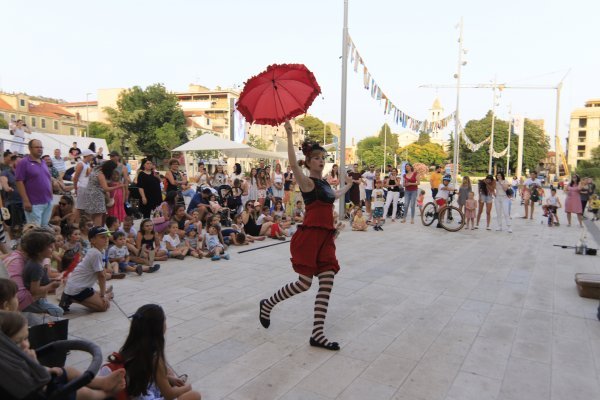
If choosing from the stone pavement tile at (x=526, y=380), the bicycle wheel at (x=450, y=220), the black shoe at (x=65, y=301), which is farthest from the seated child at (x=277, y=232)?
the stone pavement tile at (x=526, y=380)

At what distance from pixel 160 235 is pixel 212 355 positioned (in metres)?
4.89

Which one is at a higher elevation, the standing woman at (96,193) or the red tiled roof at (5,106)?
the red tiled roof at (5,106)

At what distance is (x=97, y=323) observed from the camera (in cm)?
455

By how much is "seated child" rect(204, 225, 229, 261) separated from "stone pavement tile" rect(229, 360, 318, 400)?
442 cm

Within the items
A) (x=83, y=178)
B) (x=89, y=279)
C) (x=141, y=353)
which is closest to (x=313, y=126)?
(x=83, y=178)

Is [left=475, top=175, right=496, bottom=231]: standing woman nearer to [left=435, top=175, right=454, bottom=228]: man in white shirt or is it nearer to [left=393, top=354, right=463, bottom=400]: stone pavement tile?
[left=435, top=175, right=454, bottom=228]: man in white shirt

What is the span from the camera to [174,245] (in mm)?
7973

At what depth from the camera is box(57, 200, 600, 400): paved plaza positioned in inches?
134

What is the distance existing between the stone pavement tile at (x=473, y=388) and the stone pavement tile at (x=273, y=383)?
1.17m

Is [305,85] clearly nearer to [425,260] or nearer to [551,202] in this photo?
[425,260]

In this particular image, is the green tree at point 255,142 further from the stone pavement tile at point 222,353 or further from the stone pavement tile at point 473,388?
the stone pavement tile at point 473,388

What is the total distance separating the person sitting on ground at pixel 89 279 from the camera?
474 centimetres

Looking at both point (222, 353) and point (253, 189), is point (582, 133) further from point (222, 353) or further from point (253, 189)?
point (222, 353)

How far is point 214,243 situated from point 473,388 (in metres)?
5.72
